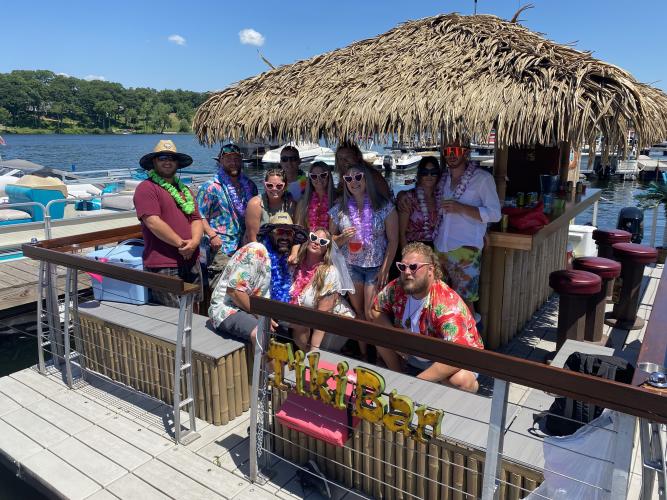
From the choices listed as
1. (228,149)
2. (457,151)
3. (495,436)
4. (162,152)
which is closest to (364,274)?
(457,151)

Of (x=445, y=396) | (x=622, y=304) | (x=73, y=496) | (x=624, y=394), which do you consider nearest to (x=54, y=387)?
(x=73, y=496)

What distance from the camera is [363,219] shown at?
4090 mm

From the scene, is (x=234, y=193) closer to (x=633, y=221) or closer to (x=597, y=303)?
(x=597, y=303)

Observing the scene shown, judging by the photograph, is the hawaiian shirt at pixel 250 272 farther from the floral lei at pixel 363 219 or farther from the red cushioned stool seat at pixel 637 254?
the red cushioned stool seat at pixel 637 254

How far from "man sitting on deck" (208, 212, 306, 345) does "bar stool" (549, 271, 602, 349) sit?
2142mm

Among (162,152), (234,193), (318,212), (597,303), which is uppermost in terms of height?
(162,152)

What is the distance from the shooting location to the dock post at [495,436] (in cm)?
213

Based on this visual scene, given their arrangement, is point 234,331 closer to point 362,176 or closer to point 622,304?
point 362,176

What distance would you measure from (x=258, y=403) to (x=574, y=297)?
269 cm

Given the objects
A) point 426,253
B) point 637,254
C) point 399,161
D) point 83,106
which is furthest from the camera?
point 83,106

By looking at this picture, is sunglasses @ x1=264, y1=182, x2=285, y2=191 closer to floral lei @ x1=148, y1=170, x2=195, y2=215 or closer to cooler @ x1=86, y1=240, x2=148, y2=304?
floral lei @ x1=148, y1=170, x2=195, y2=215

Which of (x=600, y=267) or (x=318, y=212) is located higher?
(x=318, y=212)

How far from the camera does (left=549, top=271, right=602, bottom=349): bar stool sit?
405cm

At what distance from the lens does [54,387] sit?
442 centimetres
